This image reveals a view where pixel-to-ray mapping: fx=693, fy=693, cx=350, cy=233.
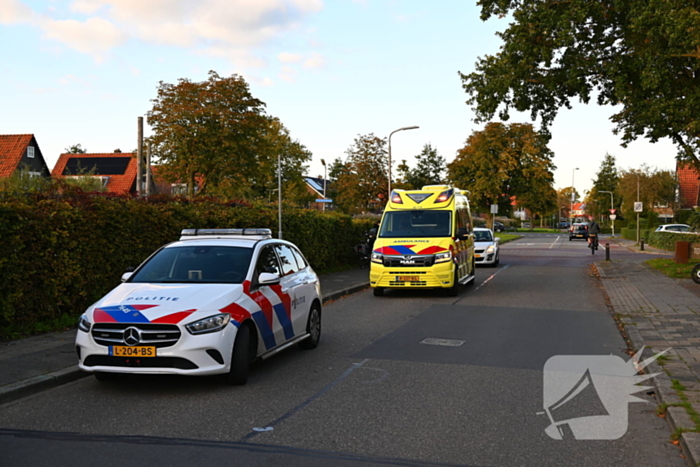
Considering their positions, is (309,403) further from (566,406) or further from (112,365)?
(566,406)

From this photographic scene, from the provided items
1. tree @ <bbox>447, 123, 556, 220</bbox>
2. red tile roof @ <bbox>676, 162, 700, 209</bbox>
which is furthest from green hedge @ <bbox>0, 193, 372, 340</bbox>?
red tile roof @ <bbox>676, 162, 700, 209</bbox>

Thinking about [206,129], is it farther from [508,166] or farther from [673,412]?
[508,166]

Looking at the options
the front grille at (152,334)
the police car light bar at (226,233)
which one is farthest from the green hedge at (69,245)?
the front grille at (152,334)

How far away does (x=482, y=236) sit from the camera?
2725 centimetres

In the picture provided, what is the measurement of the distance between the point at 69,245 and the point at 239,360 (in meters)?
4.83

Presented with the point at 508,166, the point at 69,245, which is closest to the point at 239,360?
the point at 69,245

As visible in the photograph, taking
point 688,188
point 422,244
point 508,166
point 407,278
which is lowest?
point 407,278

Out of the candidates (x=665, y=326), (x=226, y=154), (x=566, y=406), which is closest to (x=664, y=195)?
(x=226, y=154)

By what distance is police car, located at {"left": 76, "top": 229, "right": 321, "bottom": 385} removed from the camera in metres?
6.53

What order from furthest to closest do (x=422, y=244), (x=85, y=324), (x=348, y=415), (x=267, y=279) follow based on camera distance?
1. (x=422, y=244)
2. (x=267, y=279)
3. (x=85, y=324)
4. (x=348, y=415)

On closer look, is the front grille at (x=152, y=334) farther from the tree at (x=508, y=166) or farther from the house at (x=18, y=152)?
the tree at (x=508, y=166)

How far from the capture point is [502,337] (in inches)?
405

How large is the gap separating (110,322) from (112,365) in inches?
16.0

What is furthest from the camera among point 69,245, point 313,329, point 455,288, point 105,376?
point 455,288
